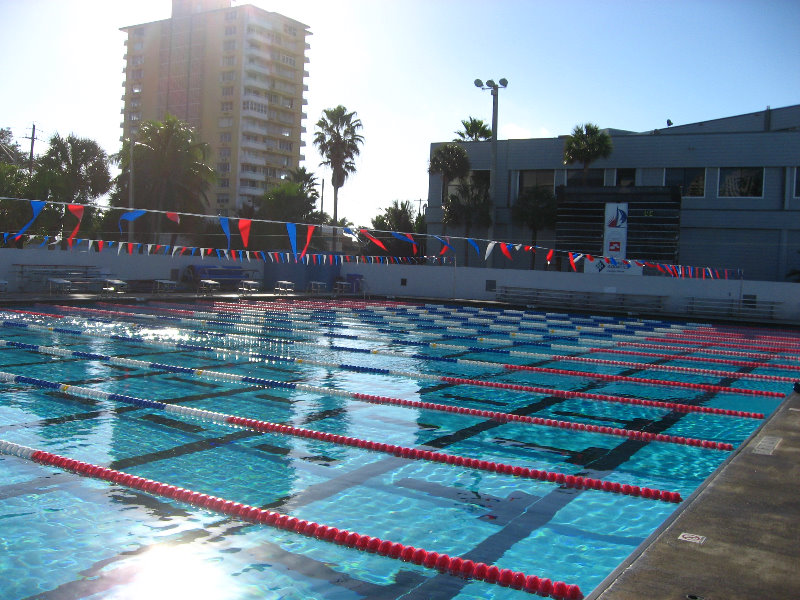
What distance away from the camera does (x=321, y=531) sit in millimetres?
4344

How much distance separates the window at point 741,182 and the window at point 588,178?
5.74 m

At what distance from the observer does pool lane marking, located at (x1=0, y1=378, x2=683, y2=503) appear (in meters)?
5.44

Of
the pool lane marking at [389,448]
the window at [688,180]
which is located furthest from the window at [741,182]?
the pool lane marking at [389,448]

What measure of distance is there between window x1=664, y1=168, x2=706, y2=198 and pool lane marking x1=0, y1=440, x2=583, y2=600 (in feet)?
109

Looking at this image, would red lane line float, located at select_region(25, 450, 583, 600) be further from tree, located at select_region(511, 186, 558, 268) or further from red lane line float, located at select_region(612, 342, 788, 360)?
tree, located at select_region(511, 186, 558, 268)

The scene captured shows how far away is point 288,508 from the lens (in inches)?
193

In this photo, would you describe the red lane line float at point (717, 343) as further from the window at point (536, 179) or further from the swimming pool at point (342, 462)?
the window at point (536, 179)

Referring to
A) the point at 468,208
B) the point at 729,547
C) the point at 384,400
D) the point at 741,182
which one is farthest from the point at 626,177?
the point at 729,547

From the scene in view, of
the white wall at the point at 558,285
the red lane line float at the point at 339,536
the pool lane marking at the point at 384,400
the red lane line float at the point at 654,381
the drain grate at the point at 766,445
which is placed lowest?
the red lane line float at the point at 339,536

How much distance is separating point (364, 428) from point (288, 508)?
94.7 inches

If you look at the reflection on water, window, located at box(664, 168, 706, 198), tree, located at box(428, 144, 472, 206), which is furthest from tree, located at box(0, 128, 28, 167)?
the reflection on water

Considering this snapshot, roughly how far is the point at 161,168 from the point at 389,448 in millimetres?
31785

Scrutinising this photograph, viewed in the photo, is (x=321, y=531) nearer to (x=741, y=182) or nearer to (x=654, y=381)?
(x=654, y=381)

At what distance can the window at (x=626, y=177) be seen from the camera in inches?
1409
